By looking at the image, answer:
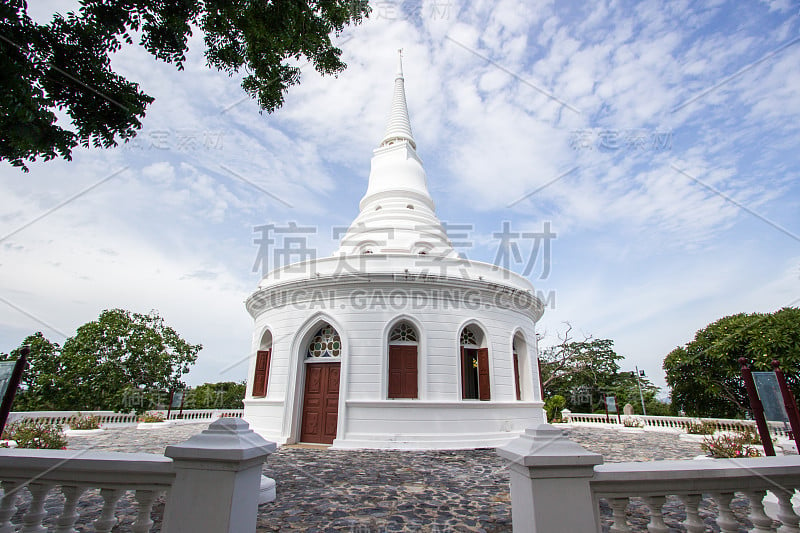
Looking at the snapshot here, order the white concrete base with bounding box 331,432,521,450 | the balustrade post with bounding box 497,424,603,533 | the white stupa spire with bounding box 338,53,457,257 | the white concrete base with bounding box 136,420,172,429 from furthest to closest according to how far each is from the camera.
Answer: the white concrete base with bounding box 136,420,172,429
the white stupa spire with bounding box 338,53,457,257
the white concrete base with bounding box 331,432,521,450
the balustrade post with bounding box 497,424,603,533

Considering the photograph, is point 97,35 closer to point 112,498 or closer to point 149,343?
point 112,498

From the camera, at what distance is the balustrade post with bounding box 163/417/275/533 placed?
2.35m

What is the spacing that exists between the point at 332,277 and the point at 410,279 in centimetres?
210

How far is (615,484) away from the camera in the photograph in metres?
2.49

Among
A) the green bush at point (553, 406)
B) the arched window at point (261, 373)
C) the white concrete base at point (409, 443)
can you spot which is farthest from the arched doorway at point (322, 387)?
the green bush at point (553, 406)

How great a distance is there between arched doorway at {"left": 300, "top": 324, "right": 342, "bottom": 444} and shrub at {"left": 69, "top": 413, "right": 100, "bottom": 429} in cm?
820

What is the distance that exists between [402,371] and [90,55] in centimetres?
862

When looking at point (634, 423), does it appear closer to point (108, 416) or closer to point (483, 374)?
point (483, 374)

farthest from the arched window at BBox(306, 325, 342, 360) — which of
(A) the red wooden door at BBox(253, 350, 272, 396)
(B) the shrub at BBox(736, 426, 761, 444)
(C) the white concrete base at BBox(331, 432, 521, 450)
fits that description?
(B) the shrub at BBox(736, 426, 761, 444)

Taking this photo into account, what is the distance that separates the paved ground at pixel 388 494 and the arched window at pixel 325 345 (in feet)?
8.13

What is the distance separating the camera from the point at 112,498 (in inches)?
103

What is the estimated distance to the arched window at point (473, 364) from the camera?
1073 cm

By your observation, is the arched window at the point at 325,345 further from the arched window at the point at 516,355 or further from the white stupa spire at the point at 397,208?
the arched window at the point at 516,355

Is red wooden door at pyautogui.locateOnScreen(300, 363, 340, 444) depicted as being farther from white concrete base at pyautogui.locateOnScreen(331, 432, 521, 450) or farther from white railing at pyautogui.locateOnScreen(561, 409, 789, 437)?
white railing at pyautogui.locateOnScreen(561, 409, 789, 437)
